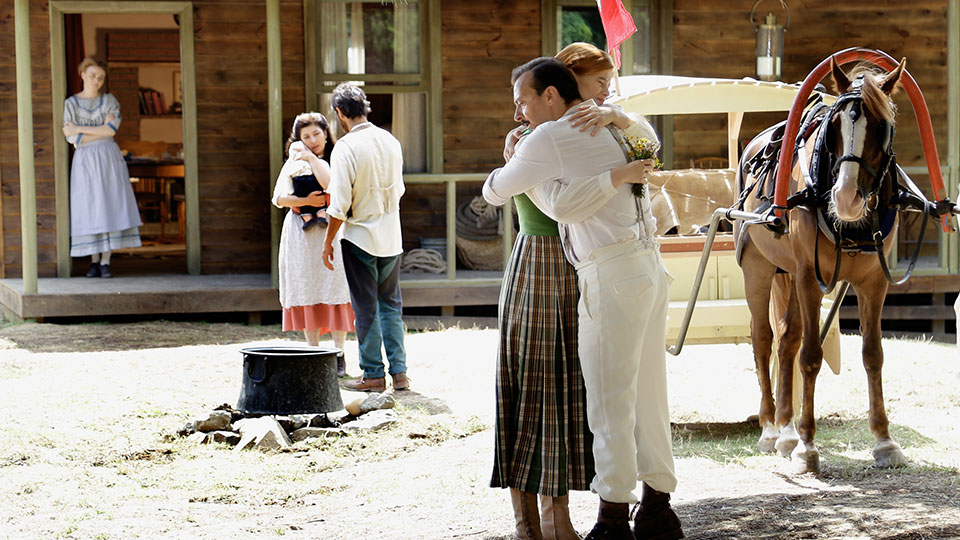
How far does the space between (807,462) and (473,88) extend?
7.40m

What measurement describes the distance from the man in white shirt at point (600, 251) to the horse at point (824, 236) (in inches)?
63.7

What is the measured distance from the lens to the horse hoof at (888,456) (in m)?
5.76

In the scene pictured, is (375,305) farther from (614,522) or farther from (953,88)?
(953,88)

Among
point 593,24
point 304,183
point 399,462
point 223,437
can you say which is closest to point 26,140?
point 304,183

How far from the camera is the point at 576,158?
400cm

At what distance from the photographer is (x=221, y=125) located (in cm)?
1209

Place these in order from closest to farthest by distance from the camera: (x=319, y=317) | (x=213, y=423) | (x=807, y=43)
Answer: (x=213, y=423)
(x=319, y=317)
(x=807, y=43)

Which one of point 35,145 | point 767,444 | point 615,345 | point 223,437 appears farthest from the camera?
point 35,145

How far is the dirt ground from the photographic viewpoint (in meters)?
4.94

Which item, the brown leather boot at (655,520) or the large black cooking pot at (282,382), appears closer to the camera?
the brown leather boot at (655,520)

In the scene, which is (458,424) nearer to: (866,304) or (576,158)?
(866,304)

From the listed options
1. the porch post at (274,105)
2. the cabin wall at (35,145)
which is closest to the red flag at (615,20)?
the porch post at (274,105)


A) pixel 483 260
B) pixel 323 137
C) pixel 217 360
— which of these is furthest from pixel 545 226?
pixel 483 260

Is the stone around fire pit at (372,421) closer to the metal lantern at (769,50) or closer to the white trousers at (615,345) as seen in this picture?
the white trousers at (615,345)
